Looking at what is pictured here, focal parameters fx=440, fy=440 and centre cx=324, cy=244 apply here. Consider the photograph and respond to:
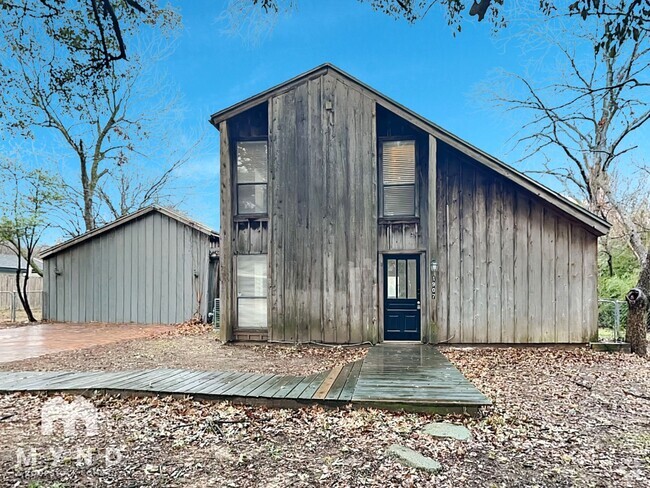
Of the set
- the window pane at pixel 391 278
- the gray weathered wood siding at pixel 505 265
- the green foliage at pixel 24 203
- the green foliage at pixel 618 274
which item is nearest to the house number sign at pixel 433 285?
the gray weathered wood siding at pixel 505 265

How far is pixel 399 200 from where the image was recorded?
33.0ft

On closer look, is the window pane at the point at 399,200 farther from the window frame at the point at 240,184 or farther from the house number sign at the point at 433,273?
the window frame at the point at 240,184

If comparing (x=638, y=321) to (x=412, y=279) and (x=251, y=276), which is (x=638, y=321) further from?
(x=251, y=276)

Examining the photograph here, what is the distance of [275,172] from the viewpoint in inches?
399

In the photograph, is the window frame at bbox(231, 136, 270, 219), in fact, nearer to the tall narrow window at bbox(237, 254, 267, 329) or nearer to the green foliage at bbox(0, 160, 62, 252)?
the tall narrow window at bbox(237, 254, 267, 329)

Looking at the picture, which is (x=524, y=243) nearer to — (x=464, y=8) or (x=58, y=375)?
(x=464, y=8)

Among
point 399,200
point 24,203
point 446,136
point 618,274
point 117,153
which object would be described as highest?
point 117,153

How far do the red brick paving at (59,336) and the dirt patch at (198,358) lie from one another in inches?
31.0

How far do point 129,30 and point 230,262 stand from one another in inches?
222

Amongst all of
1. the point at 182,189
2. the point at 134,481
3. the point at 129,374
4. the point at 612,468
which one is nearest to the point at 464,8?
the point at 612,468

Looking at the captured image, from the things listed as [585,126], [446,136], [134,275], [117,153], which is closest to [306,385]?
[446,136]

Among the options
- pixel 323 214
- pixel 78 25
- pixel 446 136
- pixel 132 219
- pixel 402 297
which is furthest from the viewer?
pixel 132 219

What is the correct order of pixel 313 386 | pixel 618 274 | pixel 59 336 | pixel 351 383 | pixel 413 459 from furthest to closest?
pixel 618 274 → pixel 59 336 → pixel 351 383 → pixel 313 386 → pixel 413 459

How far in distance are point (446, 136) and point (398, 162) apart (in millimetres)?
1235
